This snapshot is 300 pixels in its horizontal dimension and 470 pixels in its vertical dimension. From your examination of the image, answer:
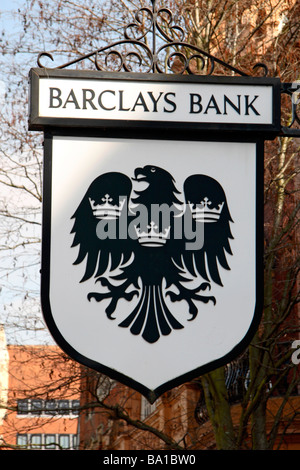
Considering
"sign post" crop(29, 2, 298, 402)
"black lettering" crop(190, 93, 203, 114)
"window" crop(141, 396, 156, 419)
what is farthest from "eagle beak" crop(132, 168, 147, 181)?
"window" crop(141, 396, 156, 419)

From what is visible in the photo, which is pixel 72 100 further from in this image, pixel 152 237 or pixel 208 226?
pixel 208 226

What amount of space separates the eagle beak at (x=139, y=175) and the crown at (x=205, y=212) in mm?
244

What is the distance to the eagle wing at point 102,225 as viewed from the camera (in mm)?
3762

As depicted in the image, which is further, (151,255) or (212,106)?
(212,106)

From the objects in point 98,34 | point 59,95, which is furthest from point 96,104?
point 98,34

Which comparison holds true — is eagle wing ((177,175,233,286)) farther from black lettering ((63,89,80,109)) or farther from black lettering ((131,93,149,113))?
black lettering ((63,89,80,109))

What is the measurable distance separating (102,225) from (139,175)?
0.29 meters

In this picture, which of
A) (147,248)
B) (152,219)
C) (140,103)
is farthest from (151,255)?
(140,103)

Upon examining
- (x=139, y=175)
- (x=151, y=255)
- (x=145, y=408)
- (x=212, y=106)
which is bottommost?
(x=145, y=408)

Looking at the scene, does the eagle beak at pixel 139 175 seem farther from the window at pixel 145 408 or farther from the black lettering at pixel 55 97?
the window at pixel 145 408

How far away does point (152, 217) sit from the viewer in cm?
379

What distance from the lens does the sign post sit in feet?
12.2

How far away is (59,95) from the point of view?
3.84 meters
